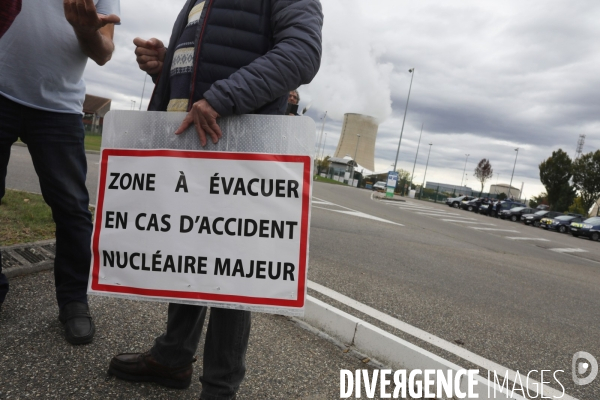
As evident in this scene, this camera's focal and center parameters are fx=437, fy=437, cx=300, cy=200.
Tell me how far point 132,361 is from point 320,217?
7672mm

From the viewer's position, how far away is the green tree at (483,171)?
6900cm

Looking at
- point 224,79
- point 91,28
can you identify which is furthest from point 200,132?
point 91,28

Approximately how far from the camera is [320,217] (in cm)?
937

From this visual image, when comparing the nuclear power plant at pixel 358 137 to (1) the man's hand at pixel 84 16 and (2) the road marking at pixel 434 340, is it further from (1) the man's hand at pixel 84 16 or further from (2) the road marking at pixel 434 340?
(1) the man's hand at pixel 84 16

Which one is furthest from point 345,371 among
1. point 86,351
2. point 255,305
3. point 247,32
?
point 247,32

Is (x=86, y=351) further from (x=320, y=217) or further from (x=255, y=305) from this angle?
(x=320, y=217)

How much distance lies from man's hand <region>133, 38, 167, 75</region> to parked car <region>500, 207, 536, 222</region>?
33.0m

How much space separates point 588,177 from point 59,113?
47.1 metres

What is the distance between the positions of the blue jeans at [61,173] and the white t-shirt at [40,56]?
6cm

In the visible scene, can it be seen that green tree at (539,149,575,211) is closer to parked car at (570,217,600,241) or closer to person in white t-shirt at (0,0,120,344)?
parked car at (570,217,600,241)

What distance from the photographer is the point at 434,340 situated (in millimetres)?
2754

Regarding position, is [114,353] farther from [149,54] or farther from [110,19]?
[110,19]

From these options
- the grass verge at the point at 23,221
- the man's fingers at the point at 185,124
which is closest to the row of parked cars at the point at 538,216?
the grass verge at the point at 23,221

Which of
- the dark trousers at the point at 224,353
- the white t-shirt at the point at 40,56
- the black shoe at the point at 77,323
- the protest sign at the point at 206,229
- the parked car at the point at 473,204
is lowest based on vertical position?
the parked car at the point at 473,204
